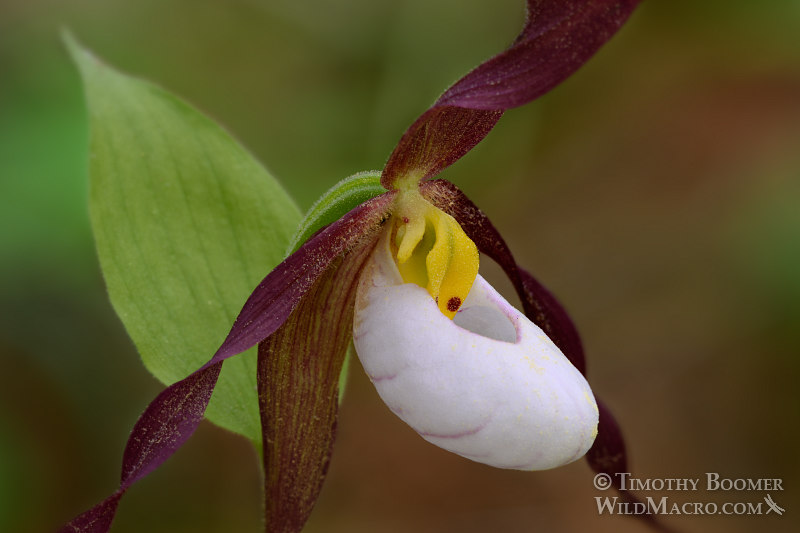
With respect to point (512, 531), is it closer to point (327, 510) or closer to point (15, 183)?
point (327, 510)

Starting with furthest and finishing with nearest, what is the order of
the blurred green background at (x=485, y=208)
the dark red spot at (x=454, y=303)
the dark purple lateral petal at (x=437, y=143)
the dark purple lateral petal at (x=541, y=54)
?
1. the blurred green background at (x=485, y=208)
2. the dark red spot at (x=454, y=303)
3. the dark purple lateral petal at (x=437, y=143)
4. the dark purple lateral petal at (x=541, y=54)

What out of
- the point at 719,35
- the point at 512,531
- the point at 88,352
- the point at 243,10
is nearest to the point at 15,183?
the point at 88,352

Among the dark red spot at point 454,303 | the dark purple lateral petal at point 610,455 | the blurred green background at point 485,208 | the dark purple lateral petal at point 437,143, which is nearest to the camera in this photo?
the dark purple lateral petal at point 437,143

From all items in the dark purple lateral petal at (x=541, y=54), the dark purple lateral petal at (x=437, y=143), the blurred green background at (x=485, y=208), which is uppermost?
the dark purple lateral petal at (x=541, y=54)

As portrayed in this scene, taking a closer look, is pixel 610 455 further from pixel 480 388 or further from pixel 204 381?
pixel 204 381

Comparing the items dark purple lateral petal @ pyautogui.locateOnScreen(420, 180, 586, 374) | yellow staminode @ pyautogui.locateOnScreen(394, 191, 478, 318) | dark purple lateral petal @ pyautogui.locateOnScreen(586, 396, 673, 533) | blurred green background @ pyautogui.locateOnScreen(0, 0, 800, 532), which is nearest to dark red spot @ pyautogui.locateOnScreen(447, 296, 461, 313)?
yellow staminode @ pyautogui.locateOnScreen(394, 191, 478, 318)

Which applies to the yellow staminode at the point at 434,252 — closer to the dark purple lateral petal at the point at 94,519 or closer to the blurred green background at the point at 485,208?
the dark purple lateral petal at the point at 94,519

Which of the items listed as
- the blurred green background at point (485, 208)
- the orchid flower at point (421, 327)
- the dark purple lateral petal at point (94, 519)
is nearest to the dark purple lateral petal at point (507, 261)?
the orchid flower at point (421, 327)
